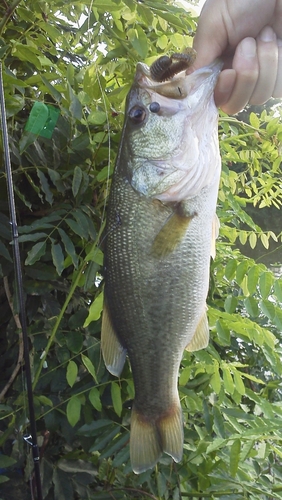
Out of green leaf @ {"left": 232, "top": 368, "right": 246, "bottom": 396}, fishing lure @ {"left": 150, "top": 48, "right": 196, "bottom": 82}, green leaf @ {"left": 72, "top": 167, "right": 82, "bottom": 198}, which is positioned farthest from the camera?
green leaf @ {"left": 232, "top": 368, "right": 246, "bottom": 396}

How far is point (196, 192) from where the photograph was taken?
128 centimetres

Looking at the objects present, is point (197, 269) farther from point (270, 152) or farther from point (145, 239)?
point (270, 152)

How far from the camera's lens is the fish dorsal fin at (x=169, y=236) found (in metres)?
1.24

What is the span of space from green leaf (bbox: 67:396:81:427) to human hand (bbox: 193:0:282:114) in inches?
41.3

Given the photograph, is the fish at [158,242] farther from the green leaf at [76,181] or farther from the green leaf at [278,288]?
the green leaf at [278,288]

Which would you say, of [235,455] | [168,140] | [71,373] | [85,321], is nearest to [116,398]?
[71,373]

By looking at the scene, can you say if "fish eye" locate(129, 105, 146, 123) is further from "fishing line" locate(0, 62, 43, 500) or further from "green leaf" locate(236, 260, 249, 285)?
"green leaf" locate(236, 260, 249, 285)

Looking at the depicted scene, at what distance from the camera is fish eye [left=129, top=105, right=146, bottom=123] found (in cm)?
130

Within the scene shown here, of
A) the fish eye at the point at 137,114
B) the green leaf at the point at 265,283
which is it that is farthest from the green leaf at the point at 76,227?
the green leaf at the point at 265,283

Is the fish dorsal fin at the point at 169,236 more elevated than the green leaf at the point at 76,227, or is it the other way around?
the fish dorsal fin at the point at 169,236

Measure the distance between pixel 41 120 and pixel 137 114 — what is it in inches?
12.7

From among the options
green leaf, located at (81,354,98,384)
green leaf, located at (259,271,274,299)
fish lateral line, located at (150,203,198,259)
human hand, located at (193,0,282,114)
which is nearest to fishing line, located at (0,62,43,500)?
green leaf, located at (81,354,98,384)

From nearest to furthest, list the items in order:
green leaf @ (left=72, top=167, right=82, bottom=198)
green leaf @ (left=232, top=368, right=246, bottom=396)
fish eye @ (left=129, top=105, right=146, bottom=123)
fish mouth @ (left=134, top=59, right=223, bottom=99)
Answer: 1. fish mouth @ (left=134, top=59, right=223, bottom=99)
2. fish eye @ (left=129, top=105, right=146, bottom=123)
3. green leaf @ (left=72, top=167, right=82, bottom=198)
4. green leaf @ (left=232, top=368, right=246, bottom=396)

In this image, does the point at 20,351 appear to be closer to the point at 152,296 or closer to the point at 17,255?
the point at 17,255
